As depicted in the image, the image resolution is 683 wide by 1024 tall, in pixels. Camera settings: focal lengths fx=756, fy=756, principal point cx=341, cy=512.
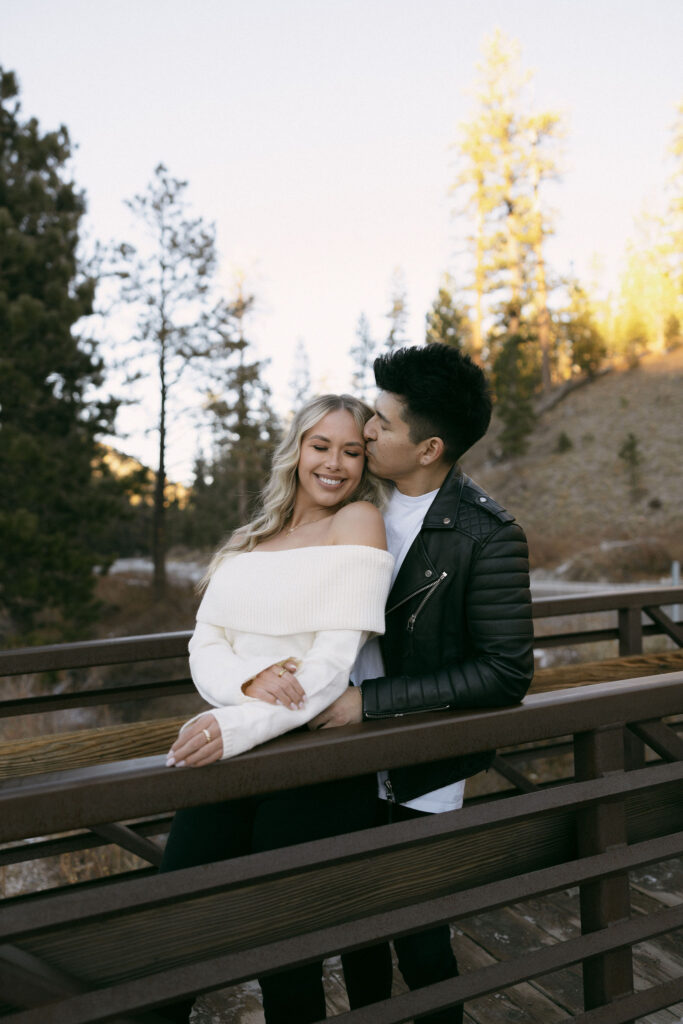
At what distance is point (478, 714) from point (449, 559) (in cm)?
41

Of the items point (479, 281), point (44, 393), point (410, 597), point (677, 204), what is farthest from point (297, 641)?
point (677, 204)

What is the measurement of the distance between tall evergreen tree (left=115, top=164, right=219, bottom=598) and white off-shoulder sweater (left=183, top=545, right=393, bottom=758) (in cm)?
1938

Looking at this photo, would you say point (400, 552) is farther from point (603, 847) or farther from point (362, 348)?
point (362, 348)

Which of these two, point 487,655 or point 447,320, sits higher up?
point 447,320

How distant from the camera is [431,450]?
1.93 meters

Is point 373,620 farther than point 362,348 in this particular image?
No

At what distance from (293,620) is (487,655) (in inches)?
17.9

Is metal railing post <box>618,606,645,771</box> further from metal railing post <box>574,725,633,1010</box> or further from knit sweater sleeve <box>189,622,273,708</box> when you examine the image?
knit sweater sleeve <box>189,622,273,708</box>

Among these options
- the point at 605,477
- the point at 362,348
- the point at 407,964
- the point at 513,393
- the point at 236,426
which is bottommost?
the point at 407,964

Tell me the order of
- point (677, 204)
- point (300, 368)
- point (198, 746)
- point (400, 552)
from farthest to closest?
1. point (300, 368)
2. point (677, 204)
3. point (400, 552)
4. point (198, 746)

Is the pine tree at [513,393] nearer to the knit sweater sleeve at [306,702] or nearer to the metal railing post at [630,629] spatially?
the metal railing post at [630,629]

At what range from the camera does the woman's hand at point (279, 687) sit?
1.55 metres

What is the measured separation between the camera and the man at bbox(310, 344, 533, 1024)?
1625mm

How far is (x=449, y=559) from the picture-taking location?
1768mm
